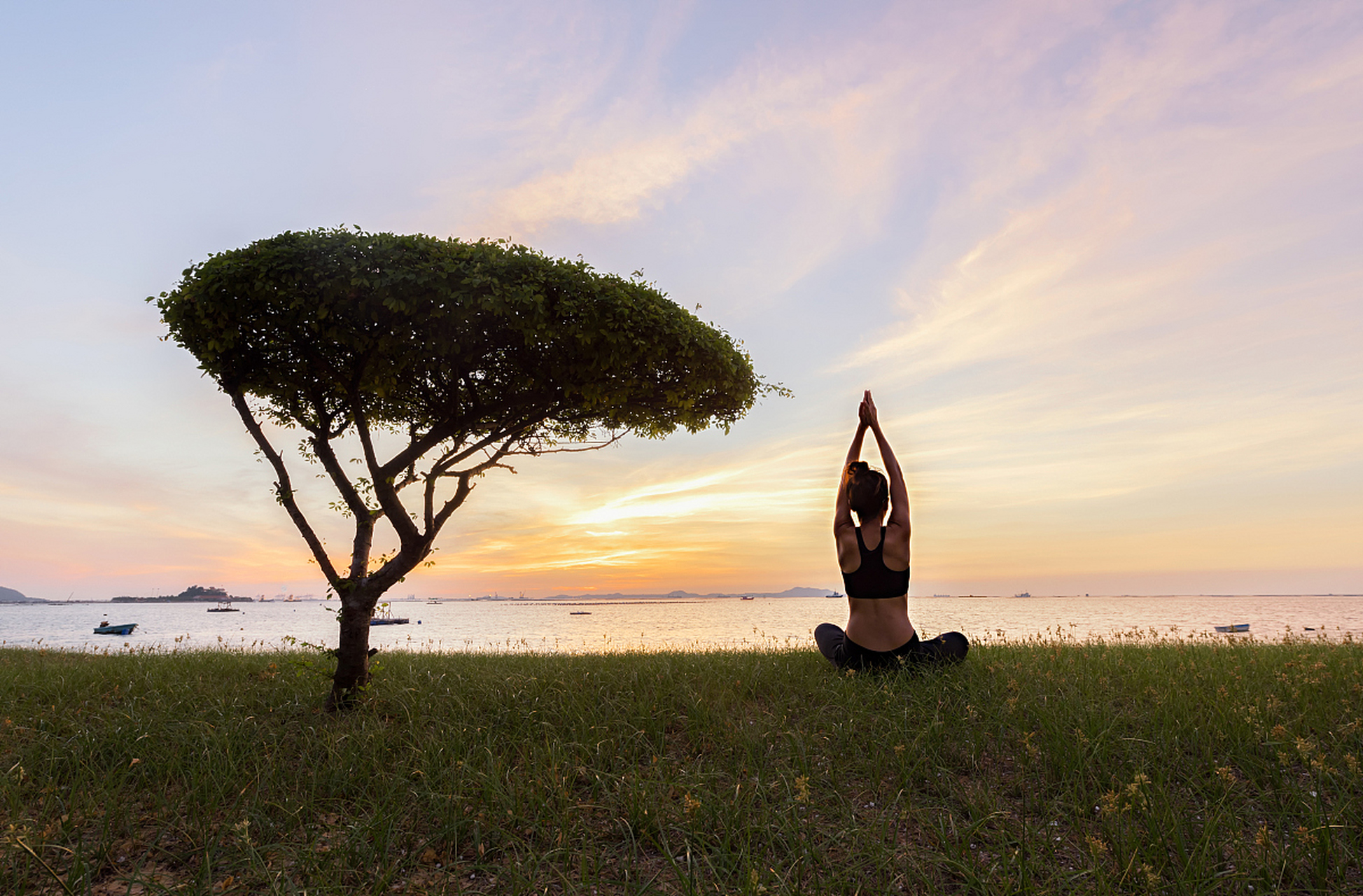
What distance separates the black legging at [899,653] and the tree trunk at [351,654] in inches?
238

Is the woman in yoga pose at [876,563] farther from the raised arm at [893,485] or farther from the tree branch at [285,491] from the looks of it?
the tree branch at [285,491]

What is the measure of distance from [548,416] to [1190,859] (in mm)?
8210

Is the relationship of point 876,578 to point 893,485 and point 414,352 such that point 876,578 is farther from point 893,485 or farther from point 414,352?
point 414,352

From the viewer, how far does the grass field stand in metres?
4.29

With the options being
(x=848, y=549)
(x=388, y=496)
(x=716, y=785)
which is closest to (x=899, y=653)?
(x=848, y=549)

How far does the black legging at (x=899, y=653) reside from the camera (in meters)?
7.73

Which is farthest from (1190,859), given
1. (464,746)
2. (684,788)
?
(464,746)

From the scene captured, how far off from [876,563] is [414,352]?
632 cm

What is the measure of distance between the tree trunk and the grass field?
16.1 inches

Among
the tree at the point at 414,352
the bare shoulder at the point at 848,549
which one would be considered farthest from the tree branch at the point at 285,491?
the bare shoulder at the point at 848,549

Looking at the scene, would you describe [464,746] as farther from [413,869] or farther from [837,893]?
[837,893]

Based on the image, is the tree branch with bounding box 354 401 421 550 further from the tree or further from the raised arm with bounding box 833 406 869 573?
the raised arm with bounding box 833 406 869 573

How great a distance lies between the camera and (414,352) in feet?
26.3

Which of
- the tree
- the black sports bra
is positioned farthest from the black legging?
the tree
